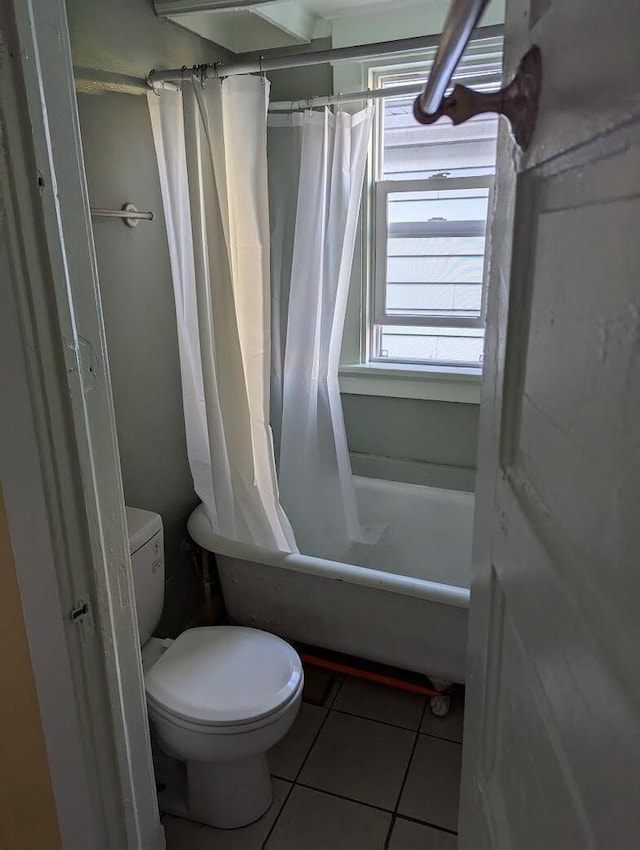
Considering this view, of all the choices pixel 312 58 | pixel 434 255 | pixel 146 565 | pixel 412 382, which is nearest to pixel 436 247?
pixel 434 255

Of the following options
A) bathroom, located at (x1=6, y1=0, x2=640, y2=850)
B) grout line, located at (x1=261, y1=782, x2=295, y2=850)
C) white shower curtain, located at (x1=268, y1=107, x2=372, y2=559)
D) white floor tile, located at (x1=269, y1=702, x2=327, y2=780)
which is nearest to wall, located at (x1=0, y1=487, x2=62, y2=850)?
bathroom, located at (x1=6, y1=0, x2=640, y2=850)

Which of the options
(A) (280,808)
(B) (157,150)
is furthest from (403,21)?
(A) (280,808)

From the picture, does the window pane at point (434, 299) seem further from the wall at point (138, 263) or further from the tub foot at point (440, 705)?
the tub foot at point (440, 705)

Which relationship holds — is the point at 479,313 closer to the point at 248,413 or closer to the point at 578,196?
the point at 248,413

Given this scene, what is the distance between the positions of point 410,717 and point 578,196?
6.26 ft

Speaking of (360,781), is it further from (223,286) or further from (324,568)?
(223,286)

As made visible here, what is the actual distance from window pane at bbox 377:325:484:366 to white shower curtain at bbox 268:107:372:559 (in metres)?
0.32

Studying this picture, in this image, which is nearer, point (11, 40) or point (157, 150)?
point (11, 40)

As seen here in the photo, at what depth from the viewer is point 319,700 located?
2055mm

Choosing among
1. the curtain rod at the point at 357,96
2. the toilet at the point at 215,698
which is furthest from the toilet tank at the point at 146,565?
the curtain rod at the point at 357,96

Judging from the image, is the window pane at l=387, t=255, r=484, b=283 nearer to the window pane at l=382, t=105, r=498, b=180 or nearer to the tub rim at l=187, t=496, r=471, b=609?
the window pane at l=382, t=105, r=498, b=180

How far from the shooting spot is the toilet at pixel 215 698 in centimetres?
148

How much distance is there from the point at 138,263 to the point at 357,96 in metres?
0.90

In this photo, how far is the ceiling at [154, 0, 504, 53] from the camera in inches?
78.3
